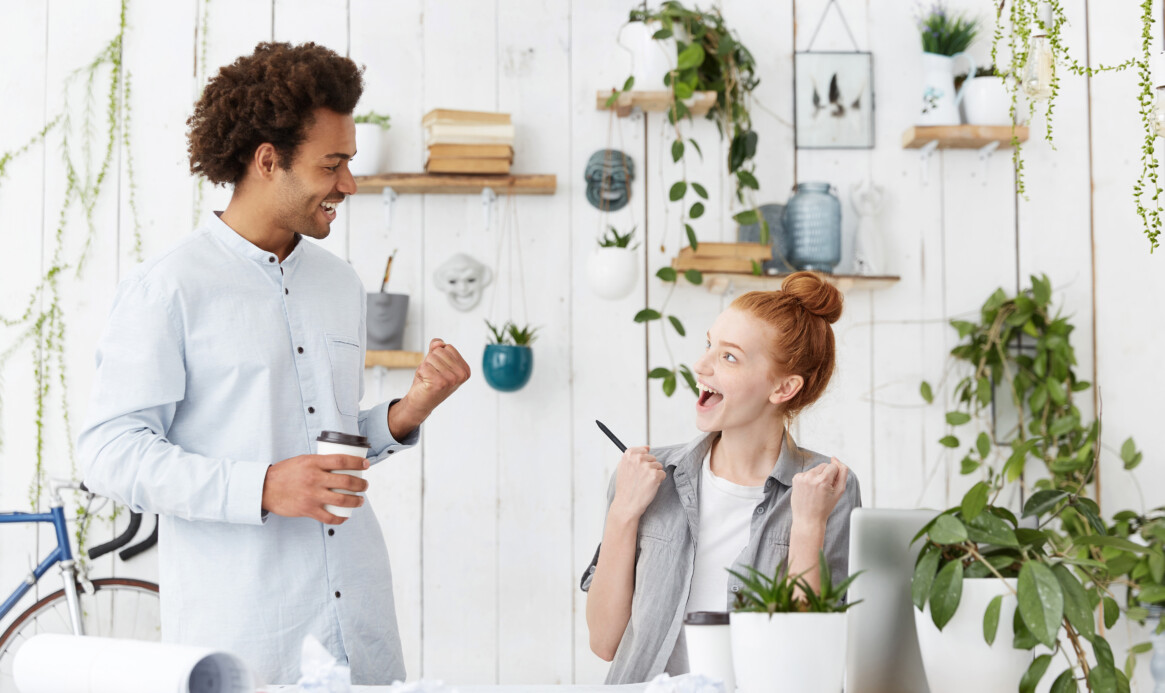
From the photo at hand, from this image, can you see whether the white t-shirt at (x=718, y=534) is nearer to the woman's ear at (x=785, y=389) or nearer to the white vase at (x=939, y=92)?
the woman's ear at (x=785, y=389)

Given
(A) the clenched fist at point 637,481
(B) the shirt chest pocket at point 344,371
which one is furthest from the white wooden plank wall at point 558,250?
(A) the clenched fist at point 637,481

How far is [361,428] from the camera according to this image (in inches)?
69.7

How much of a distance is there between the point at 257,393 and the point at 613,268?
129 centimetres

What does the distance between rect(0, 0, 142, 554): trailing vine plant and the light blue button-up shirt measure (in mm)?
1374

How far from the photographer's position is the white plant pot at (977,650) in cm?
100

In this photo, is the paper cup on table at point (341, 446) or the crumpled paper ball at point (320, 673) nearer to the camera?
the crumpled paper ball at point (320, 673)

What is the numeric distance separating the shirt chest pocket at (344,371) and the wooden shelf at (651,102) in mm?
1269

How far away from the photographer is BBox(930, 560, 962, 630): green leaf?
1.01 meters

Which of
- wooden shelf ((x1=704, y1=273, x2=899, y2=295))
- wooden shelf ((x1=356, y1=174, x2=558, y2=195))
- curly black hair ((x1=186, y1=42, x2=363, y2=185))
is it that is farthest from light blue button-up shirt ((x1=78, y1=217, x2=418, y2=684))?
wooden shelf ((x1=704, y1=273, x2=899, y2=295))

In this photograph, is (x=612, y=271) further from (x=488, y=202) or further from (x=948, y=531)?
(x=948, y=531)

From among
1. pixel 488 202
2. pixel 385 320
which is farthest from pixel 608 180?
pixel 385 320

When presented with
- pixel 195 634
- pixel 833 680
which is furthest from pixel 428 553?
pixel 833 680

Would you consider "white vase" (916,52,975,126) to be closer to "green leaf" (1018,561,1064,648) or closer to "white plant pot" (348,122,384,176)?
"white plant pot" (348,122,384,176)

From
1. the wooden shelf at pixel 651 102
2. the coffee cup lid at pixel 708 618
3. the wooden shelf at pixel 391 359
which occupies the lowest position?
the coffee cup lid at pixel 708 618
